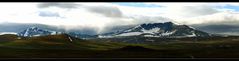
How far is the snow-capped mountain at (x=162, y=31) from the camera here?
127 inches

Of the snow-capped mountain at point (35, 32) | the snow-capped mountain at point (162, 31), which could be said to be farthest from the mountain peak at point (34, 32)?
the snow-capped mountain at point (162, 31)

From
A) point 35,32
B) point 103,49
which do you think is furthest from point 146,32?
point 35,32

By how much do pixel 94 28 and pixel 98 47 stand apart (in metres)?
0.19

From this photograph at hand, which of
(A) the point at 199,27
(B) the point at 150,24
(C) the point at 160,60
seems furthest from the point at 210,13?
(C) the point at 160,60

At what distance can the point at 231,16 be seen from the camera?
329cm

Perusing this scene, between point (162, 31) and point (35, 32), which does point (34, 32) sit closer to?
point (35, 32)

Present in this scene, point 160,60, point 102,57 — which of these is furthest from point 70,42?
point 160,60

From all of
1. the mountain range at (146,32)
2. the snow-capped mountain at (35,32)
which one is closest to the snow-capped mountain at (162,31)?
the mountain range at (146,32)

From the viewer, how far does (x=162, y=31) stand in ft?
10.9

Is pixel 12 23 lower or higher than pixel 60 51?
higher

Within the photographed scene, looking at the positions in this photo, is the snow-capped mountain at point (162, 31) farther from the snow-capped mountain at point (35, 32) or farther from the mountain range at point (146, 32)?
the snow-capped mountain at point (35, 32)

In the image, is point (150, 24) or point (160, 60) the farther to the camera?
point (150, 24)

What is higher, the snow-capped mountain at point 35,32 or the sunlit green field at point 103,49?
the snow-capped mountain at point 35,32

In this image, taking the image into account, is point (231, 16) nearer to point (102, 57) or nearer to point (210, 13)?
point (210, 13)
